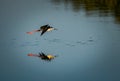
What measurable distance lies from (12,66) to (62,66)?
36.0 inches

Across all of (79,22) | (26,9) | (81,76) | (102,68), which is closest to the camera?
(81,76)

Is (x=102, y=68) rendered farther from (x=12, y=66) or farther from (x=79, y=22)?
(x=79, y=22)

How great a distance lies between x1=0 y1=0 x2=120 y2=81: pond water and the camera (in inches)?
286

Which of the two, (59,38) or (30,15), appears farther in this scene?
(30,15)

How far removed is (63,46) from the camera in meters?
9.16

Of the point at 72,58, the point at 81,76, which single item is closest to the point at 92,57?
the point at 72,58

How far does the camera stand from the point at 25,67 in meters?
7.71

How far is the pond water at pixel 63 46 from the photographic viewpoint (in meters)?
7.27

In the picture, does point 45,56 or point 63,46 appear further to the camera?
point 63,46

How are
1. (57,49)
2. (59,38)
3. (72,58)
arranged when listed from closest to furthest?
1. (72,58)
2. (57,49)
3. (59,38)

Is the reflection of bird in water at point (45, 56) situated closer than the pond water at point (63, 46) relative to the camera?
No

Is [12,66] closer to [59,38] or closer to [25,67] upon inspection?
[25,67]

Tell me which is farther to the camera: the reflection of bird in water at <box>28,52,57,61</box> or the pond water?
the reflection of bird in water at <box>28,52,57,61</box>

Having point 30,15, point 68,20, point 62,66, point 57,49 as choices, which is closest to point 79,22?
point 68,20
